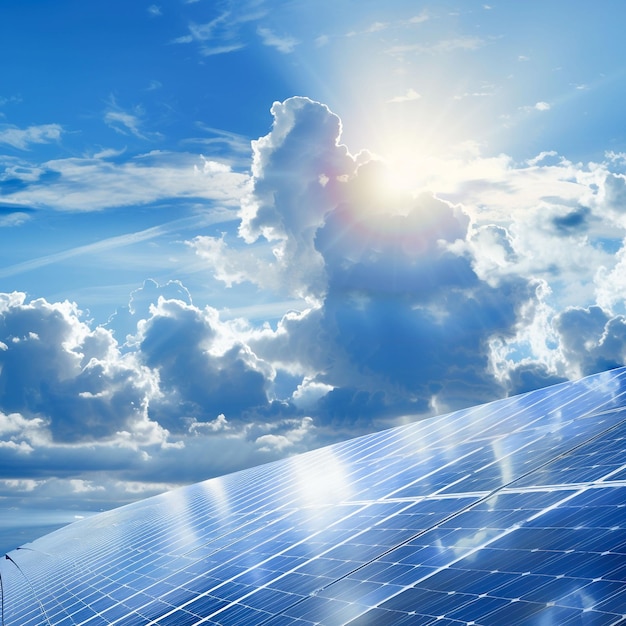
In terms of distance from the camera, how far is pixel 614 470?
15.9 meters

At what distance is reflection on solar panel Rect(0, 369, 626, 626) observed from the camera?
1211 cm

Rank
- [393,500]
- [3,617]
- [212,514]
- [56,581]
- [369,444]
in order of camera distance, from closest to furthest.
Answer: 1. [393,500]
2. [3,617]
3. [56,581]
4. [212,514]
5. [369,444]

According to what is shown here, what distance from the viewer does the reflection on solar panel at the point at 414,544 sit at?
39.7ft

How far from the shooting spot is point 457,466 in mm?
23828

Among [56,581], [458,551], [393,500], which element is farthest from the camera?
[56,581]

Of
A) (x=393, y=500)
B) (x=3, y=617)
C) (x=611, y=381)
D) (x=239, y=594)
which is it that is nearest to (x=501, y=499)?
(x=393, y=500)

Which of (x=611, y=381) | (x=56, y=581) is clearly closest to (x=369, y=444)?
(x=611, y=381)

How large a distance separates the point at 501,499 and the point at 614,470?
2634 millimetres

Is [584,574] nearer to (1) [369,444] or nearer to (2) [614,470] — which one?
(2) [614,470]

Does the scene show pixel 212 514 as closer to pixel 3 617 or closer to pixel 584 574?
pixel 3 617

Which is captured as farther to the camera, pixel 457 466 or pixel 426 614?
pixel 457 466

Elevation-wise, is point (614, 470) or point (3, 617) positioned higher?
point (614, 470)

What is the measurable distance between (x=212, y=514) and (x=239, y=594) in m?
16.8

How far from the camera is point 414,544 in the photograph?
16578mm
